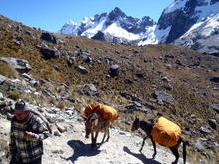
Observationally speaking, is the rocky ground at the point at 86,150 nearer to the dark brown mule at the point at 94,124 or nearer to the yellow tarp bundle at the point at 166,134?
the dark brown mule at the point at 94,124

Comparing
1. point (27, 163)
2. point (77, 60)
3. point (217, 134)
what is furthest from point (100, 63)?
point (27, 163)

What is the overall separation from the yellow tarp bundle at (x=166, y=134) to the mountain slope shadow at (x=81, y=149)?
239 centimetres

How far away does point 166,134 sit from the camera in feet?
54.6

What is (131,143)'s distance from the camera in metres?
20.2

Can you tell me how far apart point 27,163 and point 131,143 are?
1063 centimetres

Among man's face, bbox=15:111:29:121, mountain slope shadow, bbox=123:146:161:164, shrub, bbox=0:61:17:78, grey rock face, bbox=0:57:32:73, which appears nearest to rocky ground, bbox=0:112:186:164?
mountain slope shadow, bbox=123:146:161:164

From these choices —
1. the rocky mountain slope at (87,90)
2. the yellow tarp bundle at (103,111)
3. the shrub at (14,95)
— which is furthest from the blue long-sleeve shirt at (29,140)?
the shrub at (14,95)

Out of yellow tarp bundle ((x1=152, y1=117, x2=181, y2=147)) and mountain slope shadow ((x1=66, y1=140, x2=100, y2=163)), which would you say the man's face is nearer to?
mountain slope shadow ((x1=66, y1=140, x2=100, y2=163))

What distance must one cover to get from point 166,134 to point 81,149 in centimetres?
330

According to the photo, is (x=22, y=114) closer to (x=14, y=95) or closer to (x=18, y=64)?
(x=14, y=95)

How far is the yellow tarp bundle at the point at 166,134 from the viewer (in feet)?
54.6

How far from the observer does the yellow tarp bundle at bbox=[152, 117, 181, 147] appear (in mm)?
16656

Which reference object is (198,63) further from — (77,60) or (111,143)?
(111,143)

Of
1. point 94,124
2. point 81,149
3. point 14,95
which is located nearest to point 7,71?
point 14,95
